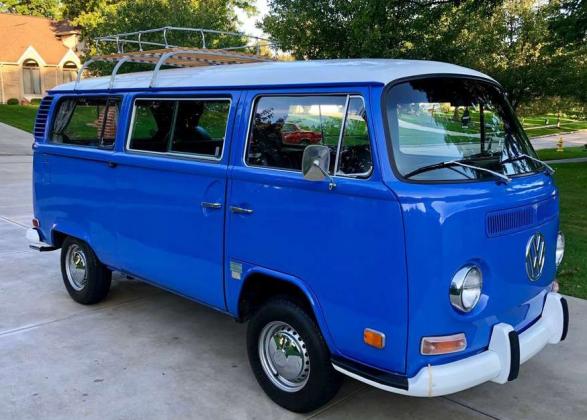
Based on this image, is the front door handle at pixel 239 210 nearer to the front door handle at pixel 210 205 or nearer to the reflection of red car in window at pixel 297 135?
the front door handle at pixel 210 205

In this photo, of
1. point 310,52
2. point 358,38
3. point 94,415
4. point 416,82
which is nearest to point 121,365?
point 94,415

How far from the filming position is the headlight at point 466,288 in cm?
284

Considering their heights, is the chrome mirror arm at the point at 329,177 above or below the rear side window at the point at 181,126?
below

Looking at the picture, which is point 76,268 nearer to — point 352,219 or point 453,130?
point 352,219

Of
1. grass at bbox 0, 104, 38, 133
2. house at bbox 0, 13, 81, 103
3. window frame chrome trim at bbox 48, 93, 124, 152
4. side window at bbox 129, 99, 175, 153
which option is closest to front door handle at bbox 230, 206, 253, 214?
side window at bbox 129, 99, 175, 153

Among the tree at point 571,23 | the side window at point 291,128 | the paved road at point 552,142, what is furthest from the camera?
the paved road at point 552,142

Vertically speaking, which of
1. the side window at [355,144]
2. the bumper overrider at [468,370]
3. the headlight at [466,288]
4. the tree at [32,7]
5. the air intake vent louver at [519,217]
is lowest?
the bumper overrider at [468,370]

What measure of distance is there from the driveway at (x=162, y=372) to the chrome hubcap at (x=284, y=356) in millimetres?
187

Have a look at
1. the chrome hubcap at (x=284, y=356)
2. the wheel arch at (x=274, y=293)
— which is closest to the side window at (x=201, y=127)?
the wheel arch at (x=274, y=293)

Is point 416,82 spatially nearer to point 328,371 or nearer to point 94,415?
point 328,371

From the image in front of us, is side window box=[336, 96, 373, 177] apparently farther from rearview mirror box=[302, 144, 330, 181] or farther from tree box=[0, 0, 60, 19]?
tree box=[0, 0, 60, 19]

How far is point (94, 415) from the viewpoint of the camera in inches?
137

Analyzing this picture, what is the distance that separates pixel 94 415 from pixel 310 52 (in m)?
11.2

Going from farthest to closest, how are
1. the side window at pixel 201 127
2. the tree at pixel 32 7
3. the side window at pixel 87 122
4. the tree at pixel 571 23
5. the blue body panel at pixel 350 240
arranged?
1. the tree at pixel 32 7
2. the tree at pixel 571 23
3. the side window at pixel 87 122
4. the side window at pixel 201 127
5. the blue body panel at pixel 350 240
